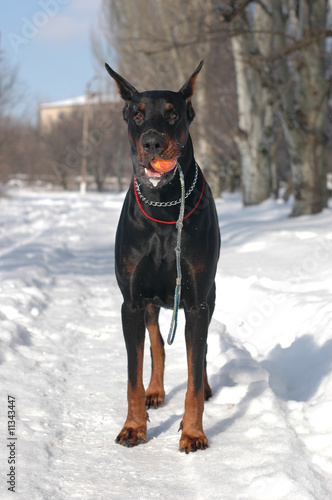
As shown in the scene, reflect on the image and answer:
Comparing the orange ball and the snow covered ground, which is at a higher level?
the orange ball

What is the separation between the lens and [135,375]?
9.89 ft

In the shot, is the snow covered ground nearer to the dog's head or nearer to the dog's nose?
the dog's head

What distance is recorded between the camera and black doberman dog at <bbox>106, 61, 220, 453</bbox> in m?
2.86

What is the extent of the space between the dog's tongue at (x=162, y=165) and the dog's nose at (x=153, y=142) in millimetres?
67

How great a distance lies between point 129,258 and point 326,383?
153 cm

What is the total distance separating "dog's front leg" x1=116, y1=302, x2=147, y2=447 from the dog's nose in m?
0.92

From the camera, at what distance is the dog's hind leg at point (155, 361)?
3502mm

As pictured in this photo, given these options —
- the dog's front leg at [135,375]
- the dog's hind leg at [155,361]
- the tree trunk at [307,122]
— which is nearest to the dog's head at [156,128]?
the dog's front leg at [135,375]

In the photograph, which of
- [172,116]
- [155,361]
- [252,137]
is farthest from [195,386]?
[252,137]

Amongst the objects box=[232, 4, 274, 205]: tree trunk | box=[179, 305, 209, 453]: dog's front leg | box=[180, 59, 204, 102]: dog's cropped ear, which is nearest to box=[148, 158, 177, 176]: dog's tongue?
box=[180, 59, 204, 102]: dog's cropped ear

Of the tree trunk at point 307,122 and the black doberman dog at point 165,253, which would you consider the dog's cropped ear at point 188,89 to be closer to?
the black doberman dog at point 165,253

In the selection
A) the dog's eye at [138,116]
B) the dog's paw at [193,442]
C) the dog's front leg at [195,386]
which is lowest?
the dog's paw at [193,442]

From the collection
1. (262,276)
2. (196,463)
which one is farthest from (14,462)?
(262,276)

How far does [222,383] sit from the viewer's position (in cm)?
369
